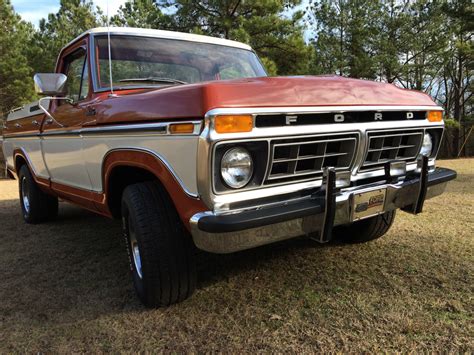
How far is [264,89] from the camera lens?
7.48 ft

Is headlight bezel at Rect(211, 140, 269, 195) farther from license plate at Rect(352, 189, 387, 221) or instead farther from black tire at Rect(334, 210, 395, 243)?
→ black tire at Rect(334, 210, 395, 243)

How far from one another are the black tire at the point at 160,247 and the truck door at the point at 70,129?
3.47 feet

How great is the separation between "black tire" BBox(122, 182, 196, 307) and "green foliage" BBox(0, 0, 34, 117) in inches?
721

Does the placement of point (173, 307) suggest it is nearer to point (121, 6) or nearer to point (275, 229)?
point (275, 229)

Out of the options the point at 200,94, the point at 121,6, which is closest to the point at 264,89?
the point at 200,94

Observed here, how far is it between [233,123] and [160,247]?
916mm

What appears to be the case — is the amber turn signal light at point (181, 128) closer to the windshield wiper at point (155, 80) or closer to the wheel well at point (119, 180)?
the wheel well at point (119, 180)

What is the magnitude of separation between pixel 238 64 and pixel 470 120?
88.5ft

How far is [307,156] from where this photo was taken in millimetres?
2445

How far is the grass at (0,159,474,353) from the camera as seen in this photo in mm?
2324

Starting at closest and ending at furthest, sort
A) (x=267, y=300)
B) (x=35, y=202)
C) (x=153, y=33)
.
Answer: (x=267, y=300)
(x=153, y=33)
(x=35, y=202)

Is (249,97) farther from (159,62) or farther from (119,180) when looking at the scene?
(159,62)

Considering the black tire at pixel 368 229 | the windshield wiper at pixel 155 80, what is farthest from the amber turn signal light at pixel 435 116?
the windshield wiper at pixel 155 80

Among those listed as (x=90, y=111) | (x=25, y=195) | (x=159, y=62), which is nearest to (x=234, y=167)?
(x=90, y=111)
